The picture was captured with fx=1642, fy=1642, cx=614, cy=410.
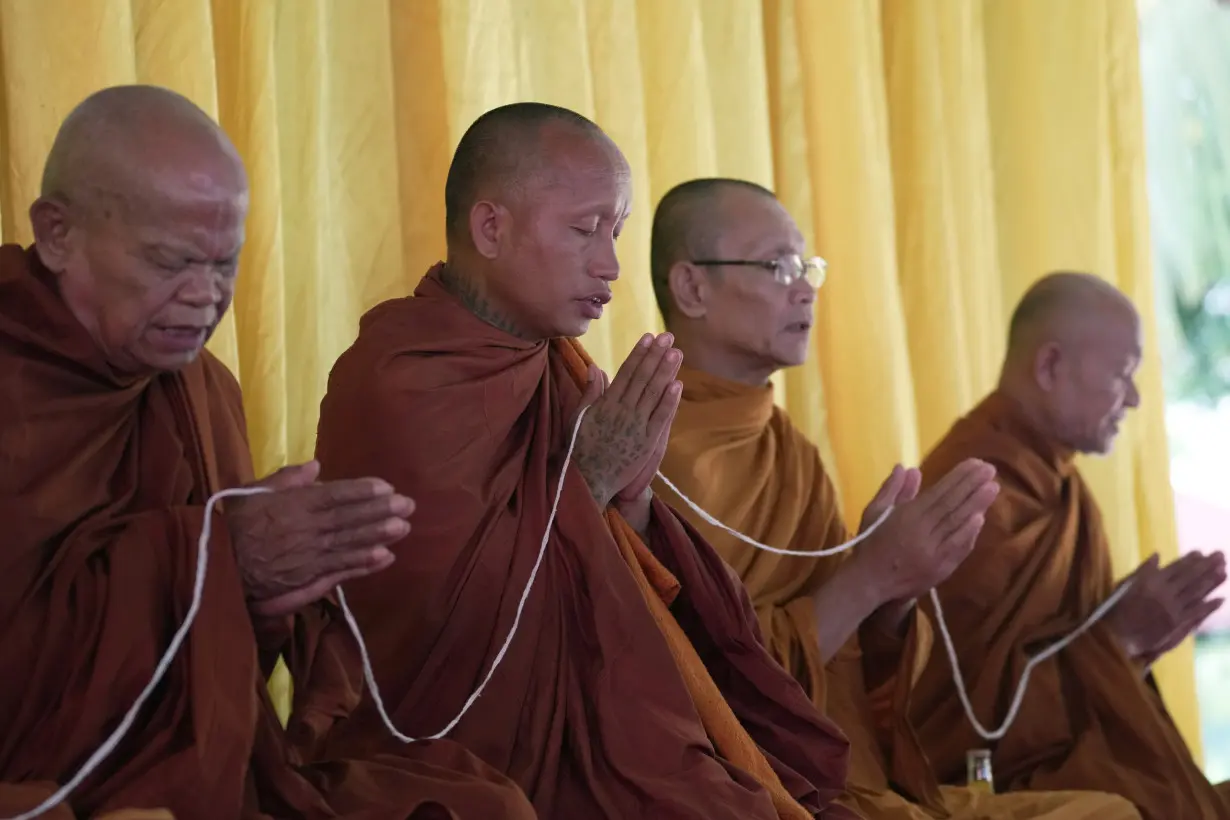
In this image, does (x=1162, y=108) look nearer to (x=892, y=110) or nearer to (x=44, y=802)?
(x=892, y=110)

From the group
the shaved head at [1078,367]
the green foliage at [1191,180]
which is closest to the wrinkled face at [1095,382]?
the shaved head at [1078,367]

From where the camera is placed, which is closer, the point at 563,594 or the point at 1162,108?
the point at 563,594

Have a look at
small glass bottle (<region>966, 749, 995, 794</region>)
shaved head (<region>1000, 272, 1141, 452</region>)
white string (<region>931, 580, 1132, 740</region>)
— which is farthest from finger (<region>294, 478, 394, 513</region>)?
shaved head (<region>1000, 272, 1141, 452</region>)

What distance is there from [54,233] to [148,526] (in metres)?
0.43

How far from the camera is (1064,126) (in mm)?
4754

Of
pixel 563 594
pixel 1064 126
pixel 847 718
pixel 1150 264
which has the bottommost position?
pixel 847 718

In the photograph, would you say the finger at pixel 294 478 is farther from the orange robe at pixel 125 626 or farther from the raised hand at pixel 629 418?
the raised hand at pixel 629 418

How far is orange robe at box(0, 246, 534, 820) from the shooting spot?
1.92m

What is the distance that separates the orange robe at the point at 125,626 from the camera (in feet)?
6.31

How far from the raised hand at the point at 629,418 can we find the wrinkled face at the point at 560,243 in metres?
0.15

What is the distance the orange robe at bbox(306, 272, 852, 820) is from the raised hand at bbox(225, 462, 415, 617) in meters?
0.25

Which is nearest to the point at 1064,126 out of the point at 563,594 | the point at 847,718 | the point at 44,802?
the point at 847,718

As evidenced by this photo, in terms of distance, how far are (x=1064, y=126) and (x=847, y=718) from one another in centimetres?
231

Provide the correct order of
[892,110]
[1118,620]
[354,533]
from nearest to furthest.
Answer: [354,533]
[1118,620]
[892,110]
